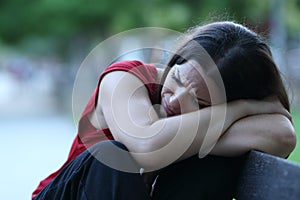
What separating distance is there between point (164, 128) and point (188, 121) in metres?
0.07

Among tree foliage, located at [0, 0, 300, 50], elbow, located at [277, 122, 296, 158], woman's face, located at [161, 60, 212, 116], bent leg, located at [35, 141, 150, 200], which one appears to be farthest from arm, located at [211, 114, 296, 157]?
tree foliage, located at [0, 0, 300, 50]

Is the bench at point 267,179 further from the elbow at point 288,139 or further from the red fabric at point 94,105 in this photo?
the red fabric at point 94,105

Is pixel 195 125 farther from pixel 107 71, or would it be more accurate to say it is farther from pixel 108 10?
pixel 108 10

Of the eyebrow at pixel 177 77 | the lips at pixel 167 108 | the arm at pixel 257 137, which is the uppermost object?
the eyebrow at pixel 177 77

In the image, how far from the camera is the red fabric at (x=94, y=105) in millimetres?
2123

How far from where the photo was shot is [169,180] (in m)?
1.86

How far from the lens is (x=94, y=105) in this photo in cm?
223

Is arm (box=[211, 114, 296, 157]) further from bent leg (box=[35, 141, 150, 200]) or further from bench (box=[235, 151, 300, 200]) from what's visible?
bent leg (box=[35, 141, 150, 200])

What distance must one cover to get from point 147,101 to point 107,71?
0.70 feet

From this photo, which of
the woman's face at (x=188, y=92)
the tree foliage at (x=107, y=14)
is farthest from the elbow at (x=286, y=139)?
the tree foliage at (x=107, y=14)

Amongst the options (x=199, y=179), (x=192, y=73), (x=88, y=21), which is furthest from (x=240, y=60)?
(x=88, y=21)

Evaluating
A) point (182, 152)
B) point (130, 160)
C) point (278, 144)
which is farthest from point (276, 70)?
point (130, 160)

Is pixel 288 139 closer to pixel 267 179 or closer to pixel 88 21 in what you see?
pixel 267 179

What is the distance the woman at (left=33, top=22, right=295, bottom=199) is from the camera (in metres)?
1.82
